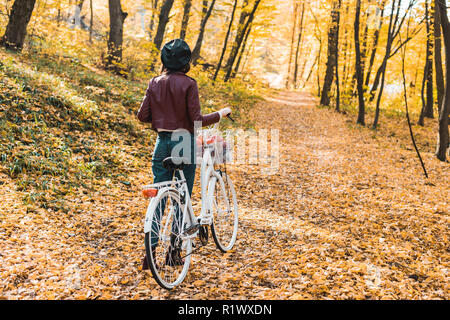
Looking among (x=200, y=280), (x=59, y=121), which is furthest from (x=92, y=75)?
(x=200, y=280)

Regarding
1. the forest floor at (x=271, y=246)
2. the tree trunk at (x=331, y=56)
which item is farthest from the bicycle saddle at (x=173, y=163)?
the tree trunk at (x=331, y=56)

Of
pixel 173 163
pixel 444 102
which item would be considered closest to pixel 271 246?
pixel 173 163

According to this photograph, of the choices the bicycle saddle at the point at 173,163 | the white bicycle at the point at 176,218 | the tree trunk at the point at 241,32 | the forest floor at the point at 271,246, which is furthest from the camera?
the tree trunk at the point at 241,32

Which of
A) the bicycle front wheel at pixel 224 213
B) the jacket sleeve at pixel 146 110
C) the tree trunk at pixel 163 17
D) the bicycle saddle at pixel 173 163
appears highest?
the tree trunk at pixel 163 17

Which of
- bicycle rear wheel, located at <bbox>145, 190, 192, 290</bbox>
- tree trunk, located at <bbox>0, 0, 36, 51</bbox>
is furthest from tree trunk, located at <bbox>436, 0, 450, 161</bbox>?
tree trunk, located at <bbox>0, 0, 36, 51</bbox>

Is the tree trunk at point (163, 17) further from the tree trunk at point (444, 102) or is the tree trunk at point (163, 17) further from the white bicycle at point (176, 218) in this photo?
the white bicycle at point (176, 218)

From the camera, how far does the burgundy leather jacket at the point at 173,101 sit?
3207 millimetres

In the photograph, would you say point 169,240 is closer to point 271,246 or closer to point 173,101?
point 173,101

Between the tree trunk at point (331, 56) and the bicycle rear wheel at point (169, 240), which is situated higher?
the tree trunk at point (331, 56)

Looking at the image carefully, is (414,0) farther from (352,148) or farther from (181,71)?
(181,71)

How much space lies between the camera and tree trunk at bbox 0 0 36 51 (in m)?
9.16

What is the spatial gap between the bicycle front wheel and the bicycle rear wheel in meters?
0.59

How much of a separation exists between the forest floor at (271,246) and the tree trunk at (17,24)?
6087 millimetres

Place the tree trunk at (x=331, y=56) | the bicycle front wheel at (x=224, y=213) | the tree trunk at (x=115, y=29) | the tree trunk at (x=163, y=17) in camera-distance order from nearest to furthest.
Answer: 1. the bicycle front wheel at (x=224, y=213)
2. the tree trunk at (x=115, y=29)
3. the tree trunk at (x=163, y=17)
4. the tree trunk at (x=331, y=56)
